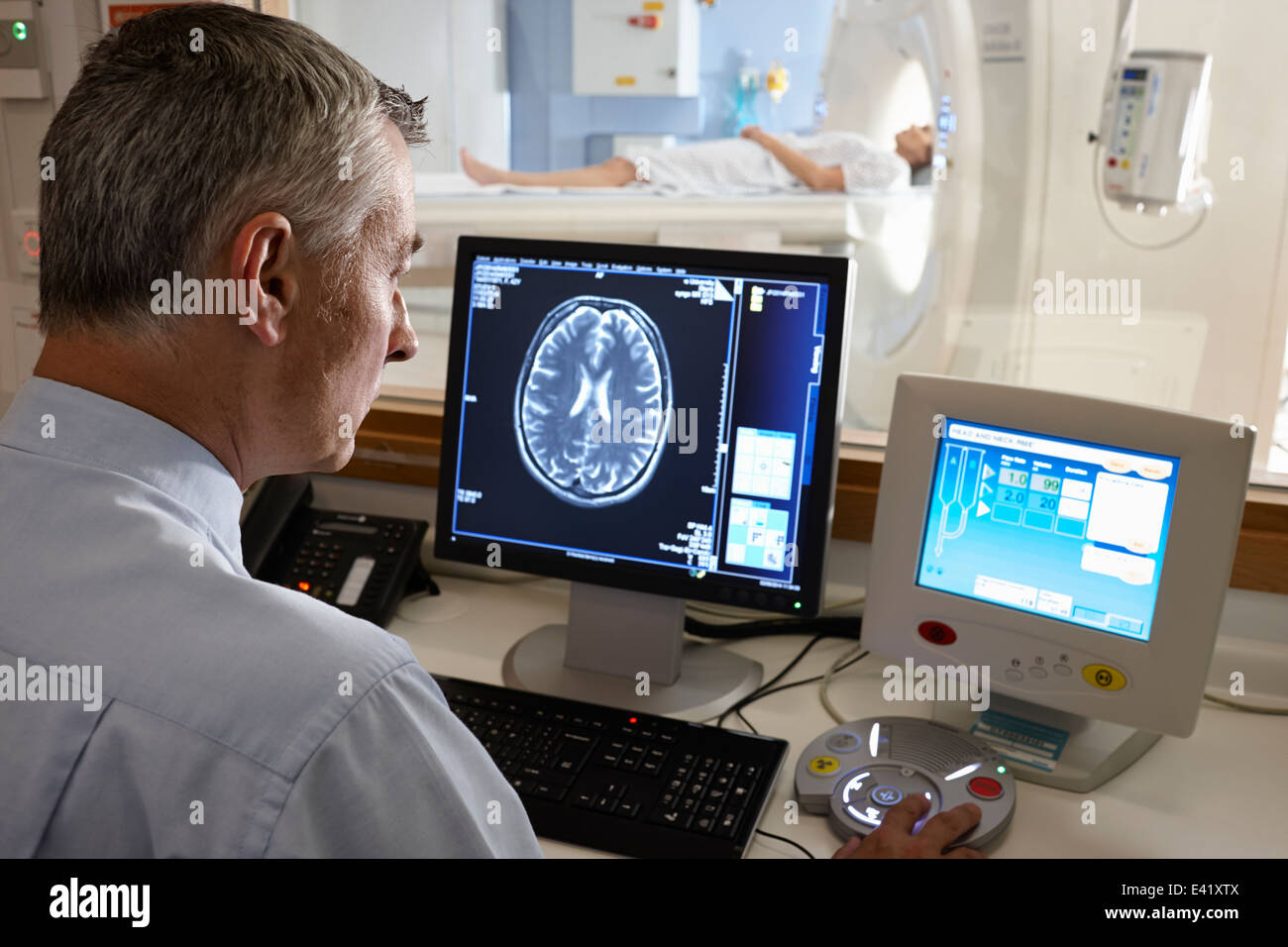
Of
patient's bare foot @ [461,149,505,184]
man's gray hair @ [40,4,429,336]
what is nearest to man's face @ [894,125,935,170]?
patient's bare foot @ [461,149,505,184]

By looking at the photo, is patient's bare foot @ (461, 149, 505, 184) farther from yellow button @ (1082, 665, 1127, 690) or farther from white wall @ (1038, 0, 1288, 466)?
yellow button @ (1082, 665, 1127, 690)

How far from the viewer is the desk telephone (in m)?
1.42

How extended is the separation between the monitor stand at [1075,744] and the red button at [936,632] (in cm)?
9

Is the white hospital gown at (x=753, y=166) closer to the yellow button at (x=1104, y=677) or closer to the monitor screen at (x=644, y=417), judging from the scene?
the monitor screen at (x=644, y=417)

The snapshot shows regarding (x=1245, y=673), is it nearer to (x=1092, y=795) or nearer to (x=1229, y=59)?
(x=1092, y=795)

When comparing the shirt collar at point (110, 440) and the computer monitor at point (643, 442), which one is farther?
the computer monitor at point (643, 442)

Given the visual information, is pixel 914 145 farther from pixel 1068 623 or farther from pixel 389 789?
pixel 389 789

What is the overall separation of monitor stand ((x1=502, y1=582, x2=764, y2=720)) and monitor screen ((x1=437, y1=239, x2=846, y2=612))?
0.05 metres

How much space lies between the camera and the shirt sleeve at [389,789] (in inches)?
23.8
